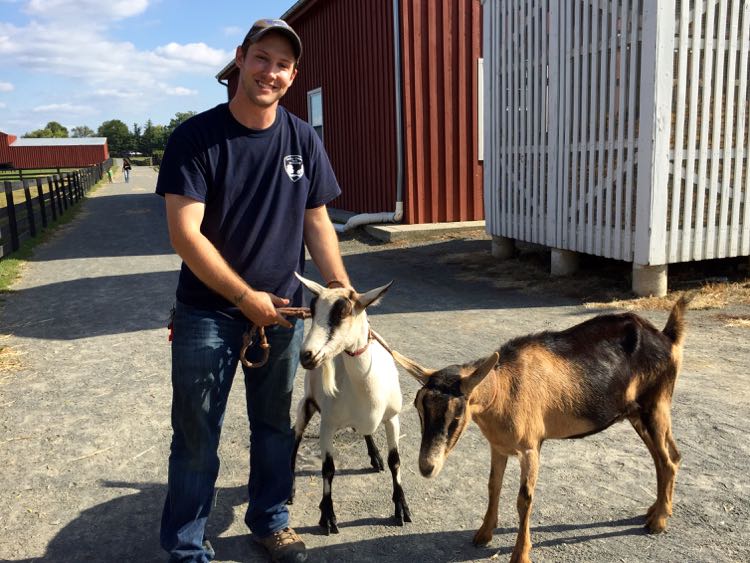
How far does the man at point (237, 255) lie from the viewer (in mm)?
2611

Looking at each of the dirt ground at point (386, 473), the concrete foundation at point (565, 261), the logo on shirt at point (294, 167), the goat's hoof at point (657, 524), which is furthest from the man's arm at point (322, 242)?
the concrete foundation at point (565, 261)

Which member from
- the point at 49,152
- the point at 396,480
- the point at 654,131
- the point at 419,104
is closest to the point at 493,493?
the point at 396,480

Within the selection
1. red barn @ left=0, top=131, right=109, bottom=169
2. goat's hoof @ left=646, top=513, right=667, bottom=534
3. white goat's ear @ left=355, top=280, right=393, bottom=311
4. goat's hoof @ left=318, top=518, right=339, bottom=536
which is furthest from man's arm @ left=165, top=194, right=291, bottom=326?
red barn @ left=0, top=131, right=109, bottom=169

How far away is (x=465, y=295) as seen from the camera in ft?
26.7

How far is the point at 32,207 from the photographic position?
609 inches

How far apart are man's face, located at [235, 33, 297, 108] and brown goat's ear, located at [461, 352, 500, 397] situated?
1.36 metres

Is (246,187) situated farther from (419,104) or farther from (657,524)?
(419,104)

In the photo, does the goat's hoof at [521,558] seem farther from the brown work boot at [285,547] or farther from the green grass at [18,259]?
the green grass at [18,259]

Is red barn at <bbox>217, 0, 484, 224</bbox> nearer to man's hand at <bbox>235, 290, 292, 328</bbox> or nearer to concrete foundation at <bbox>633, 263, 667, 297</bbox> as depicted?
concrete foundation at <bbox>633, 263, 667, 297</bbox>

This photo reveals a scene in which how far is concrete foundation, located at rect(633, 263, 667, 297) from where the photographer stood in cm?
722

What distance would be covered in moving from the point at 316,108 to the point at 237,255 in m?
15.7

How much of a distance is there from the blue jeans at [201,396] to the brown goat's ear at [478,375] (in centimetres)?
88

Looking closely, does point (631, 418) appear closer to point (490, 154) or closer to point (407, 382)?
point (407, 382)

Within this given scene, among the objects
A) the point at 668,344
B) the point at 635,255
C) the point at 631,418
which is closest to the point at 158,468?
the point at 631,418
